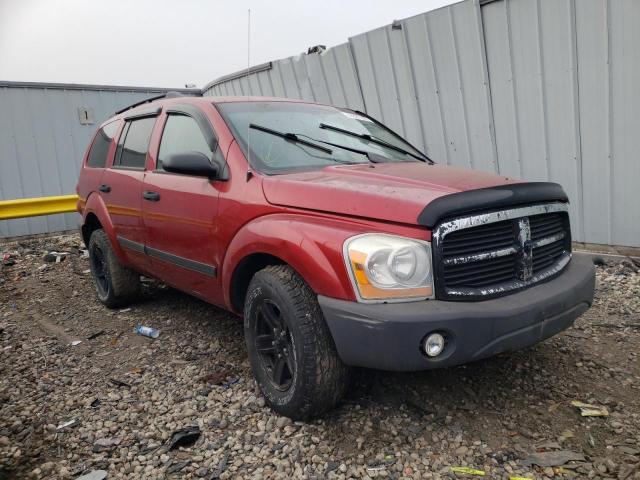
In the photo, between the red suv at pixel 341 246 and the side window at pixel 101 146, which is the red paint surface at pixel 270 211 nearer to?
the red suv at pixel 341 246

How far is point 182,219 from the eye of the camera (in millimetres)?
3256

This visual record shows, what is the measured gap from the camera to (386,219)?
2.20m

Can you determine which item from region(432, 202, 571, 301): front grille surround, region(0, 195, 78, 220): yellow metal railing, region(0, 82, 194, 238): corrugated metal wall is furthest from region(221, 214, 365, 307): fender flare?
region(0, 82, 194, 238): corrugated metal wall

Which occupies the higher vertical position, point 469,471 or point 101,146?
point 101,146

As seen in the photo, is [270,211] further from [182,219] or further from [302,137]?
[182,219]

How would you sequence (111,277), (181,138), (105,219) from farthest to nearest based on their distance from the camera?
(111,277) < (105,219) < (181,138)

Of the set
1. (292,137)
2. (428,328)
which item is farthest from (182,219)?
(428,328)

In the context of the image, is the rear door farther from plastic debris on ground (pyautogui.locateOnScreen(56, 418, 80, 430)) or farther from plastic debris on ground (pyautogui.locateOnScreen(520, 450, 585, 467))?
plastic debris on ground (pyautogui.locateOnScreen(520, 450, 585, 467))

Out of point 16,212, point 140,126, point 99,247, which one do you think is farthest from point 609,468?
point 16,212

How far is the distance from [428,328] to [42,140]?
373 inches

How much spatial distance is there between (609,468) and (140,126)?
3897 mm

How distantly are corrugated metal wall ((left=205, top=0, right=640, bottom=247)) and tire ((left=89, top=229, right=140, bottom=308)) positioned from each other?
3.82 meters

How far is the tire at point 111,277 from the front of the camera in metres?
4.53

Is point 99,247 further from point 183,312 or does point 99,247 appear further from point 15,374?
point 15,374
